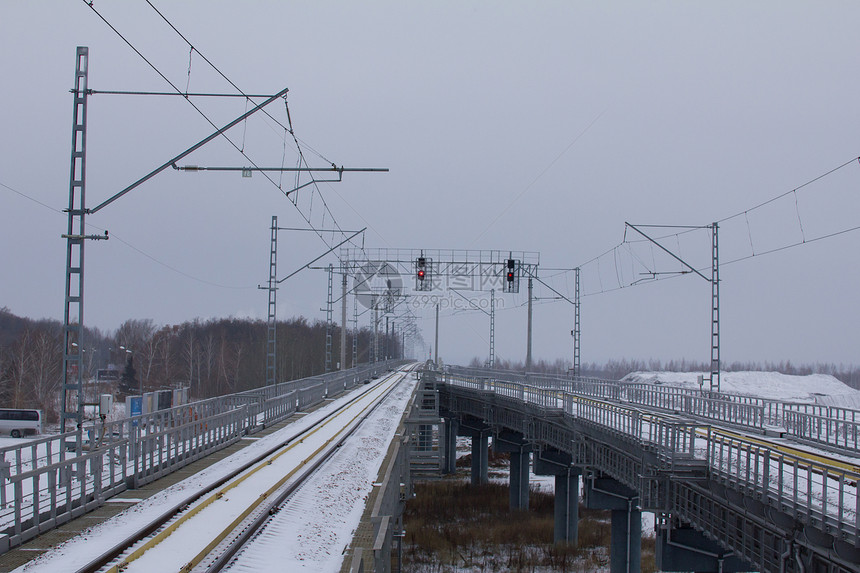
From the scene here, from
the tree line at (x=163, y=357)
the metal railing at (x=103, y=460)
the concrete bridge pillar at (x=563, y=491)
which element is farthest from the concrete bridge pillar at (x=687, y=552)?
the tree line at (x=163, y=357)

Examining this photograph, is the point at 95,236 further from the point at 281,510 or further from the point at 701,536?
the point at 701,536

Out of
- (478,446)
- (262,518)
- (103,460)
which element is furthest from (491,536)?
(262,518)

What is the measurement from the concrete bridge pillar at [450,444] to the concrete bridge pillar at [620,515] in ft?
123

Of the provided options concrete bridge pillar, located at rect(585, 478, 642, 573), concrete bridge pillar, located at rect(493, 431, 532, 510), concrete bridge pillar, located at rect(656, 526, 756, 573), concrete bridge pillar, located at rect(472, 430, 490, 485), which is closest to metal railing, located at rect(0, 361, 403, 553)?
concrete bridge pillar, located at rect(656, 526, 756, 573)

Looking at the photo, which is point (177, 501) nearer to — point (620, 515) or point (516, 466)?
point (620, 515)

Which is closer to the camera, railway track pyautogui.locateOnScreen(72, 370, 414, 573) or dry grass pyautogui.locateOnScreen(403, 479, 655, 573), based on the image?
railway track pyautogui.locateOnScreen(72, 370, 414, 573)

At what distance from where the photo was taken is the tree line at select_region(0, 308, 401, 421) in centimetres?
7475

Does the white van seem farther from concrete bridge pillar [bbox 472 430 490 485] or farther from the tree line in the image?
concrete bridge pillar [bbox 472 430 490 485]

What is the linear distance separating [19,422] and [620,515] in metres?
38.0

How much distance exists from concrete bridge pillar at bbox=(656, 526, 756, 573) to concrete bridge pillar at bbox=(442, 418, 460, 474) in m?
48.6

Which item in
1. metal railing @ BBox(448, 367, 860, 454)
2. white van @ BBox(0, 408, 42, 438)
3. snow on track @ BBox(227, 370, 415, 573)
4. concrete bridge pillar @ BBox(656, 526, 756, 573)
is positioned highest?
metal railing @ BBox(448, 367, 860, 454)

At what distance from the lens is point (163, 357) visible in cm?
9850

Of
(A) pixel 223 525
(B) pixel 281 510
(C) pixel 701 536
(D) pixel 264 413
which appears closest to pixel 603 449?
(C) pixel 701 536

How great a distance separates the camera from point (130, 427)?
53.3 ft
